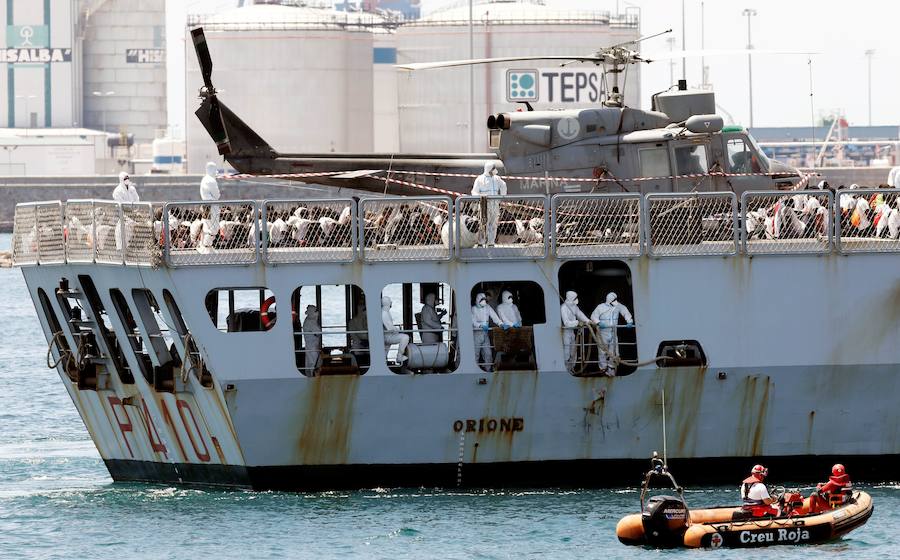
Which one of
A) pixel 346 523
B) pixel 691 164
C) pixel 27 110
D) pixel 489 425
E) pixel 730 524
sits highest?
pixel 27 110

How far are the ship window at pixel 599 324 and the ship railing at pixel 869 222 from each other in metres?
3.46

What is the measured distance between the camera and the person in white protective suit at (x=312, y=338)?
26406mm

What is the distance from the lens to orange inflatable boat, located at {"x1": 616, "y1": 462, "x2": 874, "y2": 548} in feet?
79.0

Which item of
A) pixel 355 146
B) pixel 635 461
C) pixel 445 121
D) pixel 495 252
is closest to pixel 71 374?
pixel 495 252

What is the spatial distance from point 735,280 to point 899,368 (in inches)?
117

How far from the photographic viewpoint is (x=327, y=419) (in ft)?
86.4

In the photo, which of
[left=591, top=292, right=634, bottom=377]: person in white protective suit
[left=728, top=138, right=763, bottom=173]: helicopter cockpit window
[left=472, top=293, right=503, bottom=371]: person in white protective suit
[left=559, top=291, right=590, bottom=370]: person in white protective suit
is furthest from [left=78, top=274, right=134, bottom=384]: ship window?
[left=728, top=138, right=763, bottom=173]: helicopter cockpit window

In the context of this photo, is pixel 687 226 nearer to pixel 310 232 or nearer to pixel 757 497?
pixel 757 497

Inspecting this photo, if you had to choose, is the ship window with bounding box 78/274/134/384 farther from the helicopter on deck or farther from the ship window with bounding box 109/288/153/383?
the helicopter on deck

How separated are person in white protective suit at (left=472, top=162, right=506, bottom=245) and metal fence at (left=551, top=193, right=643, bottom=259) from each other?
0.92 meters

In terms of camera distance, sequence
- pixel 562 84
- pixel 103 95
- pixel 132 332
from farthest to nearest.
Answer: pixel 103 95, pixel 562 84, pixel 132 332

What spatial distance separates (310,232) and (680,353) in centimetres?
607

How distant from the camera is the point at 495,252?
26.3 meters

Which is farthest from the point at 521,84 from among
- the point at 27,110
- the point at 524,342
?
the point at 524,342
